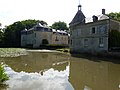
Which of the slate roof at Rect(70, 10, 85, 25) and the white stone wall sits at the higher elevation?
the slate roof at Rect(70, 10, 85, 25)

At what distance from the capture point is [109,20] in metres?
28.9

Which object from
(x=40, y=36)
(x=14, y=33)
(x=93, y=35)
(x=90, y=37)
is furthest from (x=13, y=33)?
(x=93, y=35)

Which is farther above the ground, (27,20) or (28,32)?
(27,20)

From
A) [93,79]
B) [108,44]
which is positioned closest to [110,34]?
[108,44]

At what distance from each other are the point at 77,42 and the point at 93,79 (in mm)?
24600

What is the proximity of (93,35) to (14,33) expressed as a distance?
42998 mm

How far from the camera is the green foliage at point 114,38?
29.0m

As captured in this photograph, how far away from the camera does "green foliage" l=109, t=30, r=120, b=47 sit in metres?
29.0

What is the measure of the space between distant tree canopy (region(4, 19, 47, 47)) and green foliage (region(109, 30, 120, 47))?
44.8 meters

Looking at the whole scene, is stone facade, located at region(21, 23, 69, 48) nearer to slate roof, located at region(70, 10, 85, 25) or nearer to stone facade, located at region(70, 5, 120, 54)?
slate roof, located at region(70, 10, 85, 25)

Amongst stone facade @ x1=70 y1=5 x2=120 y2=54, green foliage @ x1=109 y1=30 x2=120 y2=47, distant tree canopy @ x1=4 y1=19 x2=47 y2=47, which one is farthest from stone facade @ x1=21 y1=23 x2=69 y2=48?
green foliage @ x1=109 y1=30 x2=120 y2=47

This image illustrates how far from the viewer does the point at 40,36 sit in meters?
60.3

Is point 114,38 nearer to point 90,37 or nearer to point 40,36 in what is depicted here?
point 90,37

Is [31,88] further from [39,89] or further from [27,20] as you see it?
[27,20]
